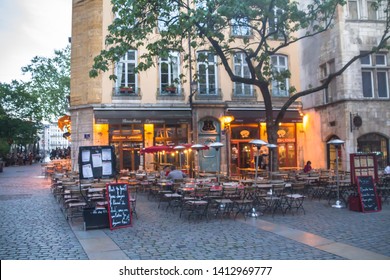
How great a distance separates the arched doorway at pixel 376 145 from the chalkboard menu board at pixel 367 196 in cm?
925

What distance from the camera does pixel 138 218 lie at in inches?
395

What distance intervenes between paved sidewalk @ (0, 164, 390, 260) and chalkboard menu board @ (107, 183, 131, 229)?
0.23 metres

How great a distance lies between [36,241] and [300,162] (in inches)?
717

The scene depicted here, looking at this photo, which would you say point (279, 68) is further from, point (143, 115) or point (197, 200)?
point (197, 200)

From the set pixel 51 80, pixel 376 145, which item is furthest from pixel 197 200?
pixel 51 80

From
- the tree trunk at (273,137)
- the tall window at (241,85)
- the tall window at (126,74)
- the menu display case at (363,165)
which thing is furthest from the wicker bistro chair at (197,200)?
the tall window at (241,85)

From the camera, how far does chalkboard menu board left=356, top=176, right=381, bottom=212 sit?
10.6 metres

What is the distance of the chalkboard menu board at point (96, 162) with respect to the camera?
9.49 m

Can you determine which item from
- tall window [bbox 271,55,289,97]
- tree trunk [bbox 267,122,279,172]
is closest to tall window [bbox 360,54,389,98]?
tall window [bbox 271,55,289,97]

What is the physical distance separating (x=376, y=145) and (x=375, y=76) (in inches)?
147

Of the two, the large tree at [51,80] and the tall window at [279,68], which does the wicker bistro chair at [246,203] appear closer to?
the tall window at [279,68]

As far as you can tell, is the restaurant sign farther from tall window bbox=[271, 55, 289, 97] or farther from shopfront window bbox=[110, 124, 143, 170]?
tall window bbox=[271, 55, 289, 97]

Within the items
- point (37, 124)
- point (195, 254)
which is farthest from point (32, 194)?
point (37, 124)
